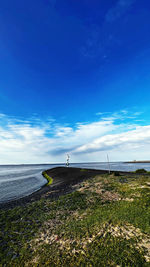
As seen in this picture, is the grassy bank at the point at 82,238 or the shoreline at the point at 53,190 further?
the shoreline at the point at 53,190

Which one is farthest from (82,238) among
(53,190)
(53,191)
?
(53,190)

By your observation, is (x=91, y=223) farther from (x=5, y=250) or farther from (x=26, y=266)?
(x=5, y=250)

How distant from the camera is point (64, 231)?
279 inches

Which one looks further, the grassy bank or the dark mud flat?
the dark mud flat

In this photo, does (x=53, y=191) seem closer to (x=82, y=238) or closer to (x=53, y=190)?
(x=53, y=190)

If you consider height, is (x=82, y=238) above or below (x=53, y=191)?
above

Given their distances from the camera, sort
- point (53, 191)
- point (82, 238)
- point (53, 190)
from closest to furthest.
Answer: point (82, 238)
point (53, 191)
point (53, 190)

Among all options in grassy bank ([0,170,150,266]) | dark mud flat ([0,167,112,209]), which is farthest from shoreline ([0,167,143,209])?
grassy bank ([0,170,150,266])

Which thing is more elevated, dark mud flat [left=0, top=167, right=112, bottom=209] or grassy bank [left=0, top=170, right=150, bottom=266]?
grassy bank [left=0, top=170, right=150, bottom=266]

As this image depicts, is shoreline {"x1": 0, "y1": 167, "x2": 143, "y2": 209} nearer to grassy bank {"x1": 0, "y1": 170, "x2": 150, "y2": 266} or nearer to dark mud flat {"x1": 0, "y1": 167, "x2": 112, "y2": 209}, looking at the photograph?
dark mud flat {"x1": 0, "y1": 167, "x2": 112, "y2": 209}

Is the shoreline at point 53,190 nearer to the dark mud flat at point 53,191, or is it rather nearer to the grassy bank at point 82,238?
the dark mud flat at point 53,191

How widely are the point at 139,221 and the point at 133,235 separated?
1269 mm

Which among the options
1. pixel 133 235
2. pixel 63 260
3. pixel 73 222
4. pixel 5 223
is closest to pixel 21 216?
pixel 5 223

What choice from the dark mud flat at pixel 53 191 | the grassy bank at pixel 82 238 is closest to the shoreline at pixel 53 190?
the dark mud flat at pixel 53 191
